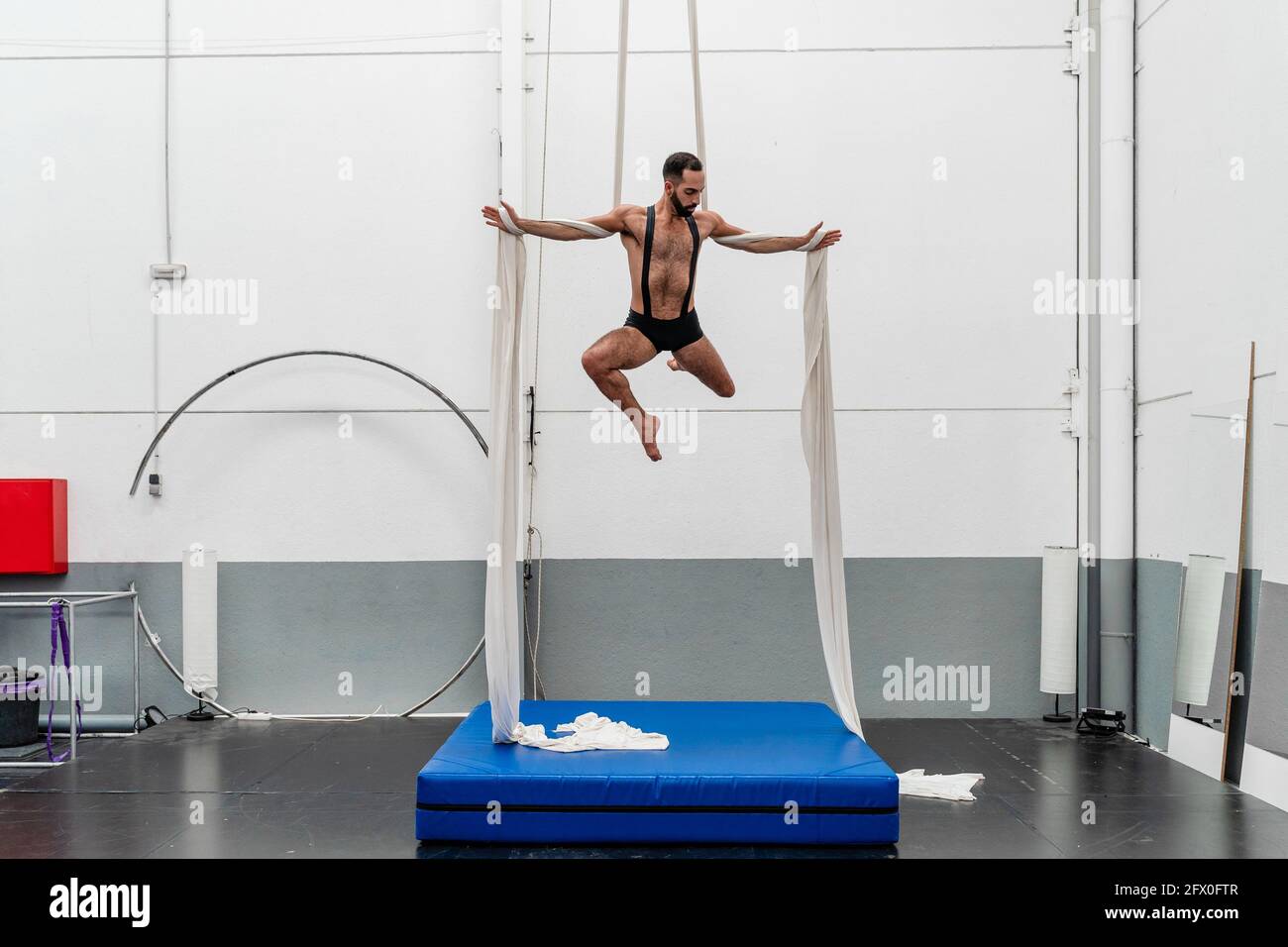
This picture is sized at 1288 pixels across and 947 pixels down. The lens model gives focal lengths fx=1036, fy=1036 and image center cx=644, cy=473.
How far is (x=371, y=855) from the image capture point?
3605mm

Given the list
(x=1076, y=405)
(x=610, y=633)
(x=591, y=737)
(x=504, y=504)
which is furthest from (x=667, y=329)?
(x=1076, y=405)

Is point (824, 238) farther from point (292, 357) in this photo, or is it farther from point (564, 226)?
point (292, 357)

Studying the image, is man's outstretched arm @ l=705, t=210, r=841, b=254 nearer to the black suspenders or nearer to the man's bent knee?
the black suspenders

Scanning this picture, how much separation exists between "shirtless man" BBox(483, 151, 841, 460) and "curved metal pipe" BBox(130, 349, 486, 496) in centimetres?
187

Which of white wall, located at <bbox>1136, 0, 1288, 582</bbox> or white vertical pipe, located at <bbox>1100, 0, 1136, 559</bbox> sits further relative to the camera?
white vertical pipe, located at <bbox>1100, 0, 1136, 559</bbox>

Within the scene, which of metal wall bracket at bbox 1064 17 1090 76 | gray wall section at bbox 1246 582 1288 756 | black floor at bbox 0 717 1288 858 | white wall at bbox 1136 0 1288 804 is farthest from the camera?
metal wall bracket at bbox 1064 17 1090 76

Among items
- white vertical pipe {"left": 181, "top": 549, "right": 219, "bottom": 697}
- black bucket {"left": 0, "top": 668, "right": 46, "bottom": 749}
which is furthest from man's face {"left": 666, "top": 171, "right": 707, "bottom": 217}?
black bucket {"left": 0, "top": 668, "right": 46, "bottom": 749}

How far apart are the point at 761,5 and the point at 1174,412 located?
3.29 m

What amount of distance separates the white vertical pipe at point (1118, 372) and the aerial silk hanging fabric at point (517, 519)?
1695mm

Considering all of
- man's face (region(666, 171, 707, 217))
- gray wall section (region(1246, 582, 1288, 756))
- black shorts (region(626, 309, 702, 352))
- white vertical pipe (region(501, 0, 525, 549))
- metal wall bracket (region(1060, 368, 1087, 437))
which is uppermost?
white vertical pipe (region(501, 0, 525, 549))

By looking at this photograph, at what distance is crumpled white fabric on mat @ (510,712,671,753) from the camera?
4.12 m

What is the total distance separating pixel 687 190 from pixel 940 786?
8.88 ft

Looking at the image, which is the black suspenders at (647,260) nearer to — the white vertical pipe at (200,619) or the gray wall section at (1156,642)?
the gray wall section at (1156,642)

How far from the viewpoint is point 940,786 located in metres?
4.43
